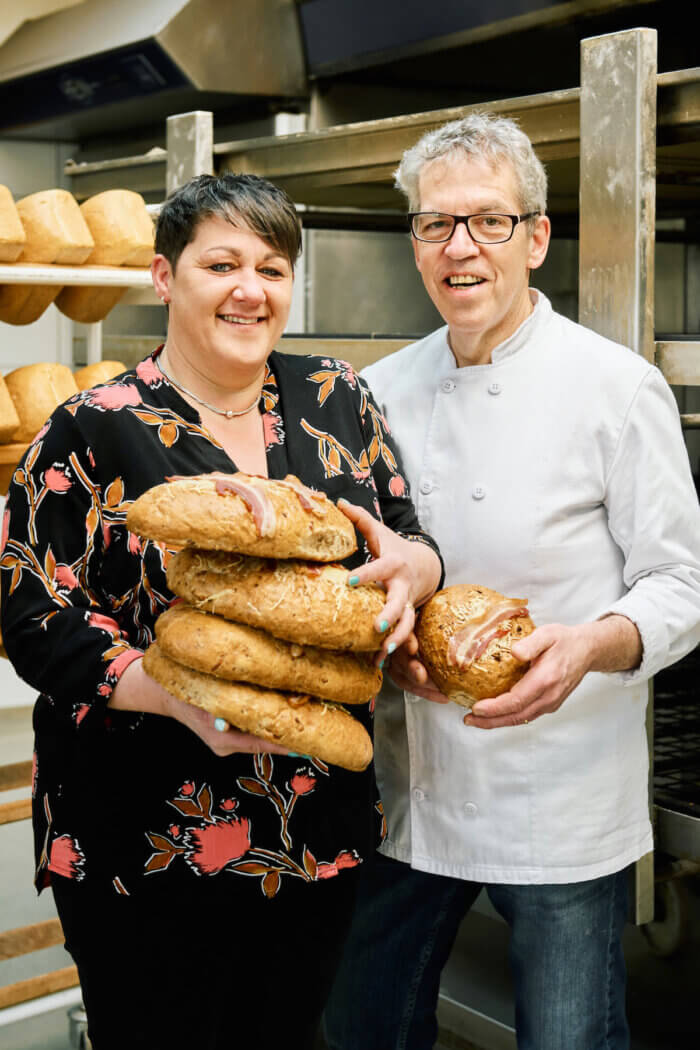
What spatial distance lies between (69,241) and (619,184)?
1.15 metres

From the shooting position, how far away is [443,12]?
2699 millimetres

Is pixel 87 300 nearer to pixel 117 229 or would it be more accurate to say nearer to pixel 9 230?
pixel 117 229

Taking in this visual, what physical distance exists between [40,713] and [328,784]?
1.23 ft

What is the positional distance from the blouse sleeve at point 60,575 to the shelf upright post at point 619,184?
2.82 feet

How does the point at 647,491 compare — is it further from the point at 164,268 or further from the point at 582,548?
the point at 164,268

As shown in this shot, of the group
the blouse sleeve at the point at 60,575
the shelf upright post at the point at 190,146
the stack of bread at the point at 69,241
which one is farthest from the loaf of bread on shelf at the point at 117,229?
the blouse sleeve at the point at 60,575

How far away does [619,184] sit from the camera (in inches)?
67.2

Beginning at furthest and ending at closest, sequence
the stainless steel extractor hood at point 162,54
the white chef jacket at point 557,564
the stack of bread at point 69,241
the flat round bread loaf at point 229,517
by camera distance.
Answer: the stainless steel extractor hood at point 162,54, the stack of bread at point 69,241, the white chef jacket at point 557,564, the flat round bread loaf at point 229,517

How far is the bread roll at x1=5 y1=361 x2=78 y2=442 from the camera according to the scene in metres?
2.36

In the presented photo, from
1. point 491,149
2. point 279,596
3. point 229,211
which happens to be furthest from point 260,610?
point 491,149

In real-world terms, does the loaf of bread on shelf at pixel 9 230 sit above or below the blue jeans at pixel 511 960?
above

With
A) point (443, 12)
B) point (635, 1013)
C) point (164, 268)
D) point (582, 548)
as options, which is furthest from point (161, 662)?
point (443, 12)

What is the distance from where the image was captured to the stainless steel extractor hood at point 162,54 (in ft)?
9.91

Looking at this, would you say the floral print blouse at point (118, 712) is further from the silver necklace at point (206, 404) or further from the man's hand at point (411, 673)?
the man's hand at point (411, 673)
